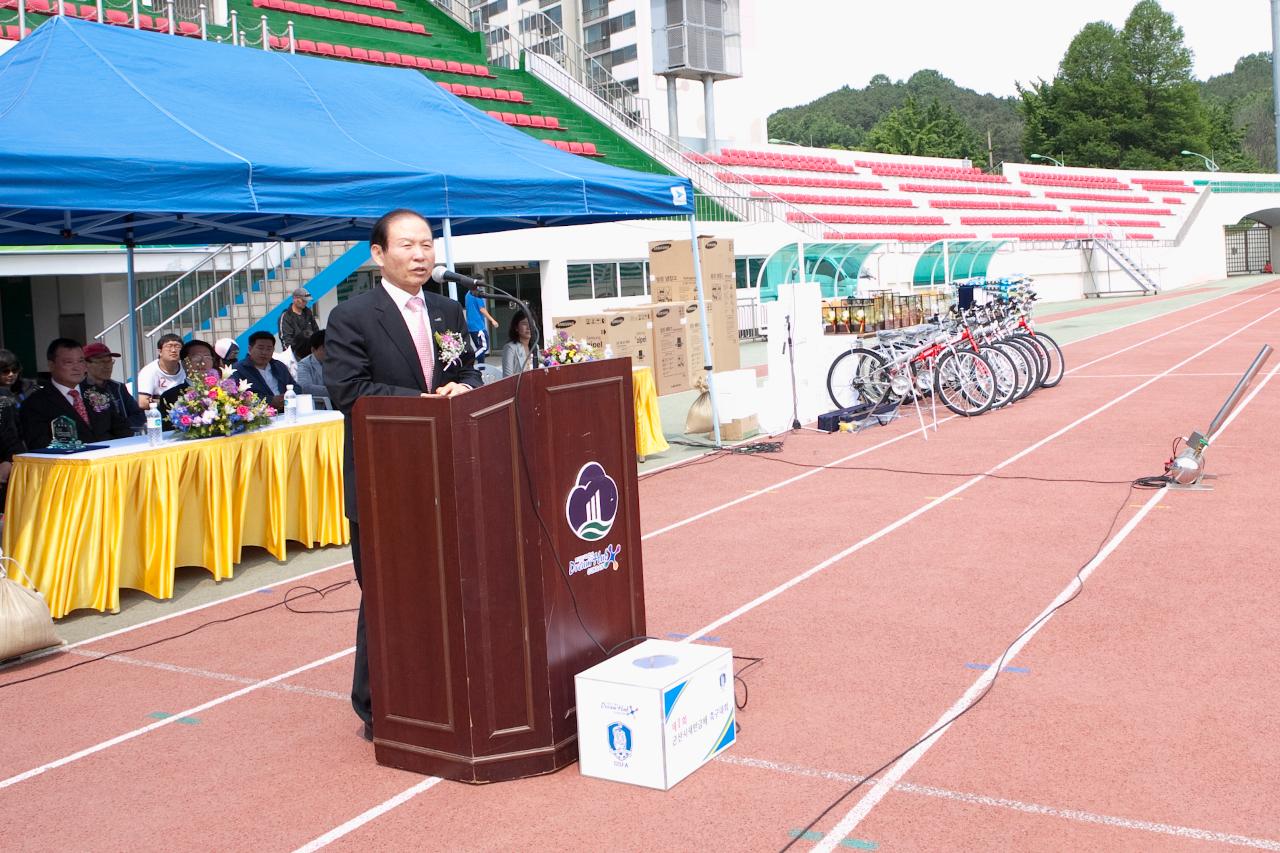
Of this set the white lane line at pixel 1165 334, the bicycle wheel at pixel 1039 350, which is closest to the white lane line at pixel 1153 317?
the white lane line at pixel 1165 334

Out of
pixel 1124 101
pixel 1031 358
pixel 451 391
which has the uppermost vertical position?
pixel 1124 101

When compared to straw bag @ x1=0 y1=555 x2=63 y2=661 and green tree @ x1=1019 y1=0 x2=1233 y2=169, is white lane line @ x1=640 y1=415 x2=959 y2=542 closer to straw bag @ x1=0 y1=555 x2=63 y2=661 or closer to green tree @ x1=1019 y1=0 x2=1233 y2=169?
straw bag @ x1=0 y1=555 x2=63 y2=661

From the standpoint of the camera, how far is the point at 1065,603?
5.76 m

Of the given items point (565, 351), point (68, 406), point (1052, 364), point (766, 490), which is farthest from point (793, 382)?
point (68, 406)

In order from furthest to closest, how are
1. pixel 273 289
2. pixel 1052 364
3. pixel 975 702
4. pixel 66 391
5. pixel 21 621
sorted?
pixel 273 289
pixel 1052 364
pixel 66 391
pixel 21 621
pixel 975 702

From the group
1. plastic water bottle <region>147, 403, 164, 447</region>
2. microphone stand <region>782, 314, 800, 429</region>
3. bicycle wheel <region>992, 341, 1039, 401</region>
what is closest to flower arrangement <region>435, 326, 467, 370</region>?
plastic water bottle <region>147, 403, 164, 447</region>

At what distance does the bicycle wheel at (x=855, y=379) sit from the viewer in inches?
539

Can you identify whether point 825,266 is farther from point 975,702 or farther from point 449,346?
point 449,346

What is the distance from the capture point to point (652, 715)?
3.82 meters

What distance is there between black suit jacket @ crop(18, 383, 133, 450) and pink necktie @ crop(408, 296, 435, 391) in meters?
4.06

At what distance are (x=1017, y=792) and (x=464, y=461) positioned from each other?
6.73 feet

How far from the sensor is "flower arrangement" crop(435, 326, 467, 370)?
420cm

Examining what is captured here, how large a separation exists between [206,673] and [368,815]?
2.04 m

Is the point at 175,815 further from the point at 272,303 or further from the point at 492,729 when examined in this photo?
the point at 272,303
